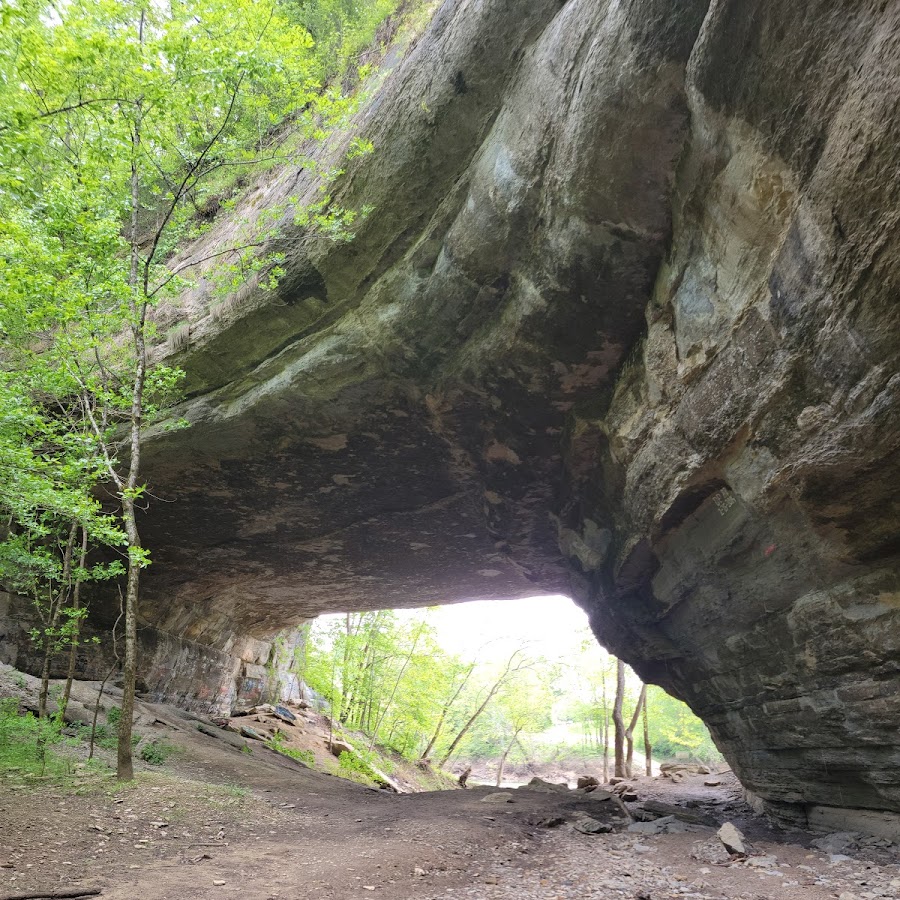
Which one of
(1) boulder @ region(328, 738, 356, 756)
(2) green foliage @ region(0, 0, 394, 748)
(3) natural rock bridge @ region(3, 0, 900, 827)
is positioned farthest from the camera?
(1) boulder @ region(328, 738, 356, 756)

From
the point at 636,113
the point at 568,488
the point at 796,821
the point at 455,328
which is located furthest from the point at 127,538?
the point at 796,821

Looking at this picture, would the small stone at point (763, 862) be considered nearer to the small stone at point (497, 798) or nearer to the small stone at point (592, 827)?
the small stone at point (592, 827)

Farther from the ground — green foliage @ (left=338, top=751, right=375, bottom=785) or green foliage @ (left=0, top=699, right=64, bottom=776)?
green foliage @ (left=0, top=699, right=64, bottom=776)

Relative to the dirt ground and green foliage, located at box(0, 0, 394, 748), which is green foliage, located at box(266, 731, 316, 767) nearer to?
the dirt ground

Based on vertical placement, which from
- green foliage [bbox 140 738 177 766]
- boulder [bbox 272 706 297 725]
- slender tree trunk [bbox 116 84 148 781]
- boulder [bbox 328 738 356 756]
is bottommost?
boulder [bbox 328 738 356 756]

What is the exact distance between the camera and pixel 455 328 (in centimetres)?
863

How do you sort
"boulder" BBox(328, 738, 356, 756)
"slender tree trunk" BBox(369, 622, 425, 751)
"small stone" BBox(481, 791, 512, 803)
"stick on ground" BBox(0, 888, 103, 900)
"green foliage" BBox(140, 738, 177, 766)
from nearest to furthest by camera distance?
1. "stick on ground" BBox(0, 888, 103, 900)
2. "green foliage" BBox(140, 738, 177, 766)
3. "small stone" BBox(481, 791, 512, 803)
4. "boulder" BBox(328, 738, 356, 756)
5. "slender tree trunk" BBox(369, 622, 425, 751)

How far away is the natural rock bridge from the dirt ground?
6.17 ft

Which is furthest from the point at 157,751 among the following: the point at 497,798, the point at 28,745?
the point at 497,798

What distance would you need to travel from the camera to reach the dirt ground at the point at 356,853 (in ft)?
16.1

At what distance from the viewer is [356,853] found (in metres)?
6.32

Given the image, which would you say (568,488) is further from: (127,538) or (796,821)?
(127,538)

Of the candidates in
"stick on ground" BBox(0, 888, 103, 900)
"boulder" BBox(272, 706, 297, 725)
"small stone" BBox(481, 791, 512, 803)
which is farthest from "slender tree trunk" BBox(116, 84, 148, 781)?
"boulder" BBox(272, 706, 297, 725)

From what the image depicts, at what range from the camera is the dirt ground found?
4.89 metres
